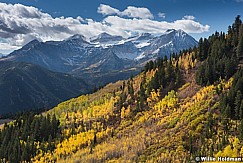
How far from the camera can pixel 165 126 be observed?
138375mm

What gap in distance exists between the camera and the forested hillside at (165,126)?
359 ft

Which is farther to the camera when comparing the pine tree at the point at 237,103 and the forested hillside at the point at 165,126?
the pine tree at the point at 237,103

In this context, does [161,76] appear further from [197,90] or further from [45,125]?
[45,125]

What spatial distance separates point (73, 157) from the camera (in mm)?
146500

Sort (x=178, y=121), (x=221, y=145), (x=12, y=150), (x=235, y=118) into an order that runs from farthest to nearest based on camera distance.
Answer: (x=12, y=150)
(x=178, y=121)
(x=235, y=118)
(x=221, y=145)

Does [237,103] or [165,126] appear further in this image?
[165,126]

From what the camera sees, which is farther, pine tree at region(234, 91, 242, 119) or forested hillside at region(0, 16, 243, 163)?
pine tree at region(234, 91, 242, 119)

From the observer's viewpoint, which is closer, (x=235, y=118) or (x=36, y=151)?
(x=235, y=118)

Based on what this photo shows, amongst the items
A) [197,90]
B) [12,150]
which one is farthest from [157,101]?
[12,150]

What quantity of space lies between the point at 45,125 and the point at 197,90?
9813cm

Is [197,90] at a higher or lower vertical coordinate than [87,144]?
higher

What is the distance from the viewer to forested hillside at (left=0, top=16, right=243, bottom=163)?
109 metres

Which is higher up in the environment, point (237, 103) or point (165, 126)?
point (237, 103)

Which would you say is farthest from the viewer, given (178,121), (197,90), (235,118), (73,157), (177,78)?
(177,78)
